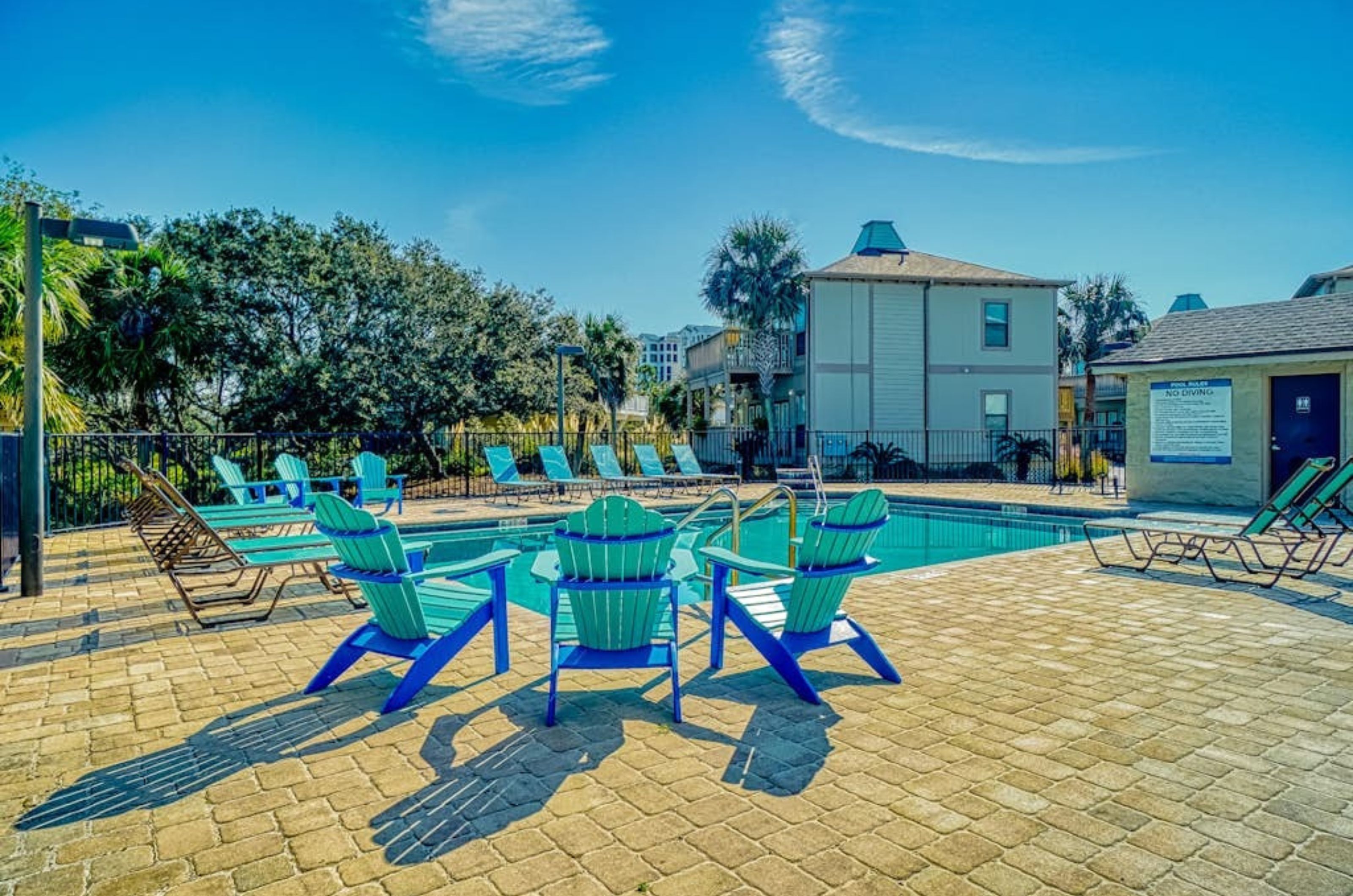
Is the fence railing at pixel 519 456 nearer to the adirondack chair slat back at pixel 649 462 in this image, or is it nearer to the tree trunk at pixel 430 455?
the tree trunk at pixel 430 455

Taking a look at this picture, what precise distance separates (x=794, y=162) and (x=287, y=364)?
471 inches

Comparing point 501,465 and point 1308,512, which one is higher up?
point 501,465

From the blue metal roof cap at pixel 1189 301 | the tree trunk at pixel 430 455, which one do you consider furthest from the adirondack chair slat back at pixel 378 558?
the blue metal roof cap at pixel 1189 301

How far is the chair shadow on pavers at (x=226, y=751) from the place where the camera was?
2721 millimetres

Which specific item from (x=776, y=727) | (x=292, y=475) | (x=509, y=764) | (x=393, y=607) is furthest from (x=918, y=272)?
(x=509, y=764)

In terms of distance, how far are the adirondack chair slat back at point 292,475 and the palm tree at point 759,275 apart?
14.8 metres

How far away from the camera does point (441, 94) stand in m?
14.2

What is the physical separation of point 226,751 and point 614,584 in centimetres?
179

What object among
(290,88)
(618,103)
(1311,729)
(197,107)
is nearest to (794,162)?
(618,103)

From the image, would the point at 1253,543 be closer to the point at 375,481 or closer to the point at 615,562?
the point at 615,562

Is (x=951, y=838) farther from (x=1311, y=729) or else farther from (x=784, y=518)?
(x=784, y=518)

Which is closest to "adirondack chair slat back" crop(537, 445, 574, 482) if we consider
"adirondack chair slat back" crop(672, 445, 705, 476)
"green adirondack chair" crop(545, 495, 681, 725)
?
"adirondack chair slat back" crop(672, 445, 705, 476)

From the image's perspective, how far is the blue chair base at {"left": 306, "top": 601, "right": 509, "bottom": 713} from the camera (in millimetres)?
3631

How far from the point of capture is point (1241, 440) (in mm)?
12430
